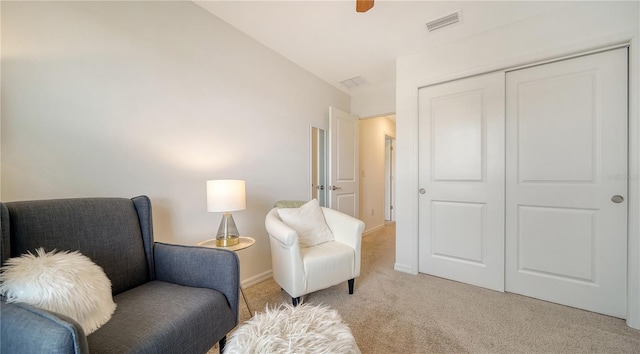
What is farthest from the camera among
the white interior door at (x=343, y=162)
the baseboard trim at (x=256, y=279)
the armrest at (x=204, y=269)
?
the white interior door at (x=343, y=162)

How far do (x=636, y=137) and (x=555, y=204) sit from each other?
0.61 meters

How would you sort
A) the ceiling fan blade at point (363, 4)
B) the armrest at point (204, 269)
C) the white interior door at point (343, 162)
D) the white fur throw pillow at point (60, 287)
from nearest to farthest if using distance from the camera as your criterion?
the white fur throw pillow at point (60, 287) < the armrest at point (204, 269) < the ceiling fan blade at point (363, 4) < the white interior door at point (343, 162)

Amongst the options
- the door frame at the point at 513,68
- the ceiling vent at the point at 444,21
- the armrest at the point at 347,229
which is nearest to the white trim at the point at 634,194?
the door frame at the point at 513,68

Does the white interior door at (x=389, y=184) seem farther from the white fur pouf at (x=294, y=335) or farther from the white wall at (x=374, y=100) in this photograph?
the white fur pouf at (x=294, y=335)

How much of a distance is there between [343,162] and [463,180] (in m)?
1.49

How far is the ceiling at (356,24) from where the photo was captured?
177 centimetres

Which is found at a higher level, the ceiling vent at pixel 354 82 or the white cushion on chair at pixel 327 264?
the ceiling vent at pixel 354 82

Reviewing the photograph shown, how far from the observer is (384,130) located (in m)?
4.88

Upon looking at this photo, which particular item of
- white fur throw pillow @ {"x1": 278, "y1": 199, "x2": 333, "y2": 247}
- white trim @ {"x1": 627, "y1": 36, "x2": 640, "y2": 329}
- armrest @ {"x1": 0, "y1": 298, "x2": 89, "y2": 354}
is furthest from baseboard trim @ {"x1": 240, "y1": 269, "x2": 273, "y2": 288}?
white trim @ {"x1": 627, "y1": 36, "x2": 640, "y2": 329}

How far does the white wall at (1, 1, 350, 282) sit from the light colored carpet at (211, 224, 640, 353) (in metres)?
1.01

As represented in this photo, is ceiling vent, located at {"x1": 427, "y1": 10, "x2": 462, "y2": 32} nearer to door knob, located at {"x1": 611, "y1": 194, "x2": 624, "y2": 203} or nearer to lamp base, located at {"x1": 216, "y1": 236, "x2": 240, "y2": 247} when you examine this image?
door knob, located at {"x1": 611, "y1": 194, "x2": 624, "y2": 203}

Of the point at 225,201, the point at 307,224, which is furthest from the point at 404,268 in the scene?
the point at 225,201

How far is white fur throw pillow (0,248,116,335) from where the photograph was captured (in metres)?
0.70

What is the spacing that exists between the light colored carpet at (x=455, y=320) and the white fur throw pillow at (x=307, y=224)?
1.54 feet
